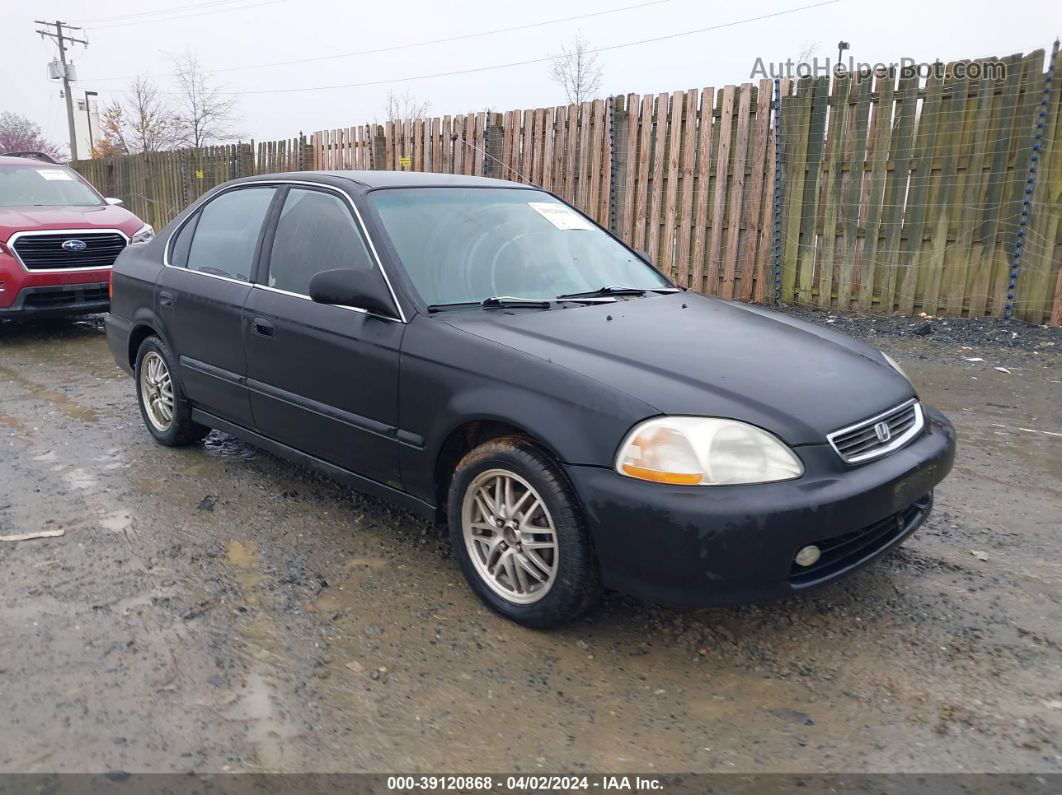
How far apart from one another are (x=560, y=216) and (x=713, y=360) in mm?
1603

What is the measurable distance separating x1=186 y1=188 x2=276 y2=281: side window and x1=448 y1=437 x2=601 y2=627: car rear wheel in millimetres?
1901

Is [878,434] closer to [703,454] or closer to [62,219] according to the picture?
[703,454]

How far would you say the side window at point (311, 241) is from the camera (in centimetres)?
371

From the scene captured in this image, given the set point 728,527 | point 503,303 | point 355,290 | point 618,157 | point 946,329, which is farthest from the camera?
point 618,157

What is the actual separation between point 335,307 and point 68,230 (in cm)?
616

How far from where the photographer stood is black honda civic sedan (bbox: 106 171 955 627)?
8.57 feet

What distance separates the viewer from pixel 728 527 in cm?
252

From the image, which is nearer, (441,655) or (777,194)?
(441,655)

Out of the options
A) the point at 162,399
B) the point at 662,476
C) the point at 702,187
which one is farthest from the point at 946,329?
the point at 162,399

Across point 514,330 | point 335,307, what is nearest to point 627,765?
point 514,330

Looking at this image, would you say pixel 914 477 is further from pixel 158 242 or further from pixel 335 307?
pixel 158 242

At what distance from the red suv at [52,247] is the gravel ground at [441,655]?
4.51 metres

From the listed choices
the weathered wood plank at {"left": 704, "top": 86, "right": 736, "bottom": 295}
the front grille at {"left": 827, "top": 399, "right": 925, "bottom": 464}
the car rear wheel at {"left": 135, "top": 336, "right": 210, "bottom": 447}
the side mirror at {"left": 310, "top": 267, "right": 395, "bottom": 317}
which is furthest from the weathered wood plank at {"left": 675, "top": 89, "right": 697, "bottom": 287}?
the side mirror at {"left": 310, "top": 267, "right": 395, "bottom": 317}

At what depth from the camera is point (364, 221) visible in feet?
12.0
